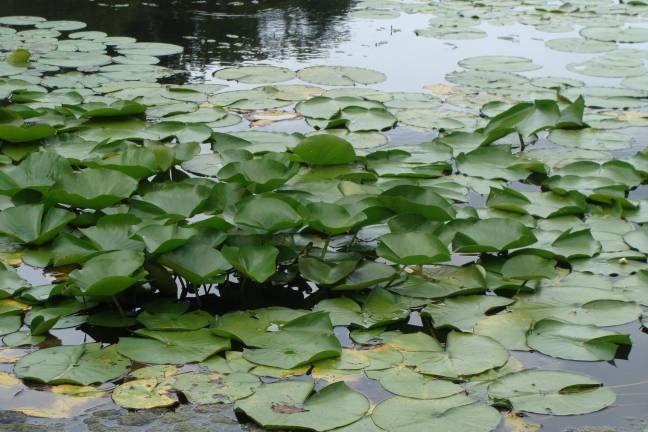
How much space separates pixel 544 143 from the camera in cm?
362

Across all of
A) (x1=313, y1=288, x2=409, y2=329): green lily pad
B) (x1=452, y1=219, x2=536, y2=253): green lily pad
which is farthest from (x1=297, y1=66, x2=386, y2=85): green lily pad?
(x1=313, y1=288, x2=409, y2=329): green lily pad

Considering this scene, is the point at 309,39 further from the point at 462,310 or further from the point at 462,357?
the point at 462,357

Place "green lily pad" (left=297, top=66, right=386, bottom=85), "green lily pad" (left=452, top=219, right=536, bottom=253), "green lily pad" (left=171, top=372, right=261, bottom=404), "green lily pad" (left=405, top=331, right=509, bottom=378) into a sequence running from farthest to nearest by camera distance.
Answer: "green lily pad" (left=297, top=66, right=386, bottom=85) < "green lily pad" (left=452, top=219, right=536, bottom=253) < "green lily pad" (left=405, top=331, right=509, bottom=378) < "green lily pad" (left=171, top=372, right=261, bottom=404)

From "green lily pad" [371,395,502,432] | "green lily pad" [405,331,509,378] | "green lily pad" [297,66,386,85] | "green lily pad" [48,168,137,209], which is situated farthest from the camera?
"green lily pad" [297,66,386,85]

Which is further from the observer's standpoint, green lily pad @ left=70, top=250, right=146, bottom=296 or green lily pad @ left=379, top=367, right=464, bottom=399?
green lily pad @ left=70, top=250, right=146, bottom=296

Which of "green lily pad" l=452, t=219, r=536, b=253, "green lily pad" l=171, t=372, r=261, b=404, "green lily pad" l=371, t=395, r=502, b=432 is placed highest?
"green lily pad" l=452, t=219, r=536, b=253

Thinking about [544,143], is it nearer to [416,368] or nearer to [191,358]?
[416,368]

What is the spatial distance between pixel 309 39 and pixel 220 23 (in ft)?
2.36

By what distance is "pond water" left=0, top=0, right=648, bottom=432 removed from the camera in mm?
4496

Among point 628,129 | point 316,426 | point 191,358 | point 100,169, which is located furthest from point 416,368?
point 628,129

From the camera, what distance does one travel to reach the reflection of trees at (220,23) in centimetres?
509

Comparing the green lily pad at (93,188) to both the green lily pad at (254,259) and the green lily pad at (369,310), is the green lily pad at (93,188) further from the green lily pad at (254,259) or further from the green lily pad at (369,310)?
the green lily pad at (369,310)

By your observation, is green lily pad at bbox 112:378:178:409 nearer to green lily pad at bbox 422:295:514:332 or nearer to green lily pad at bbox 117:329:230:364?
green lily pad at bbox 117:329:230:364

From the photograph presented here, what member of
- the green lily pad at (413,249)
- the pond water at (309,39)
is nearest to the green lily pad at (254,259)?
the green lily pad at (413,249)
